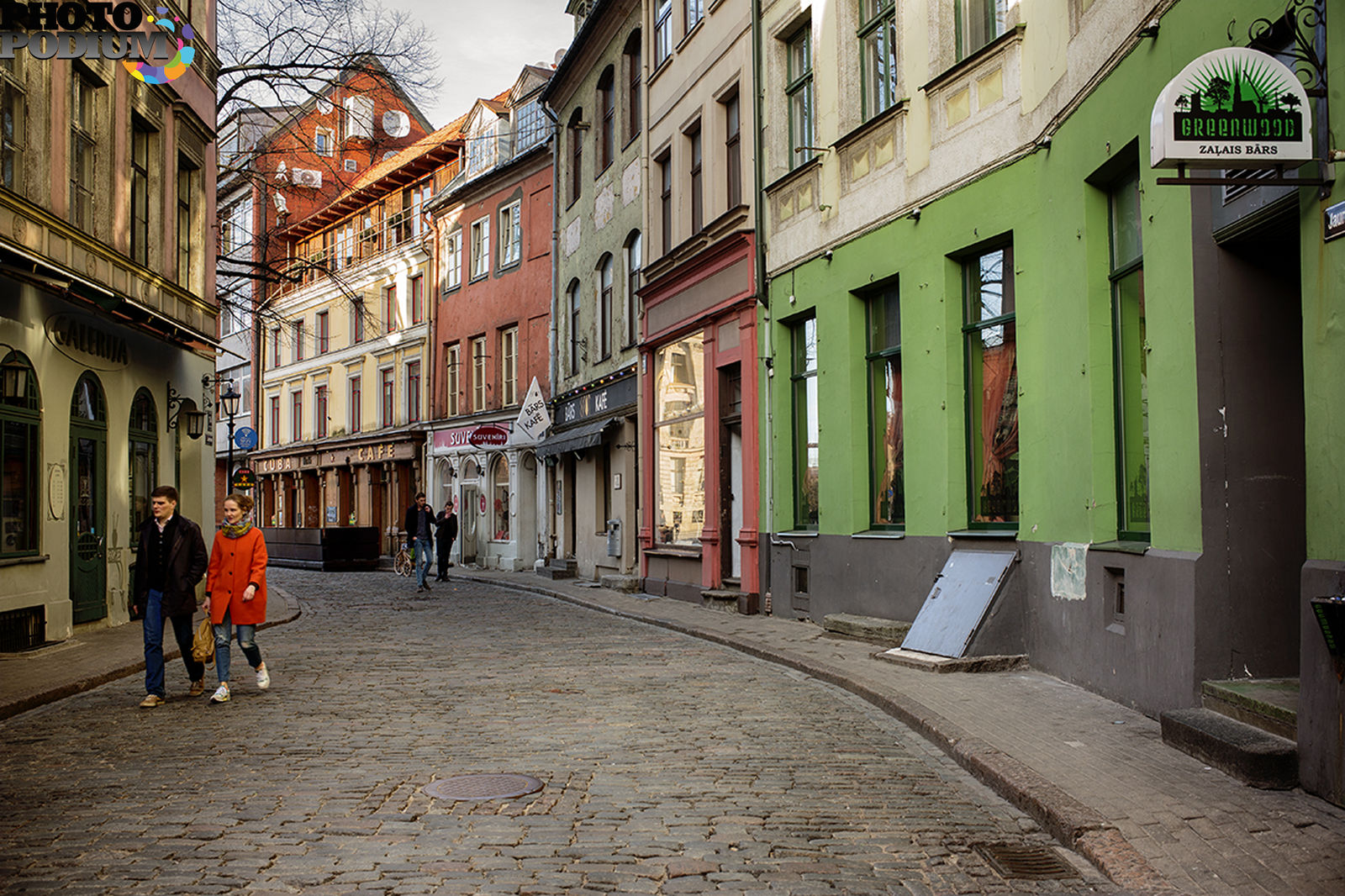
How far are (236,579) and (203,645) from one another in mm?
589

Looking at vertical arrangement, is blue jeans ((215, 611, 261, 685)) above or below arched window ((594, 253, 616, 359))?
below

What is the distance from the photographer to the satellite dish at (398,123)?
162ft

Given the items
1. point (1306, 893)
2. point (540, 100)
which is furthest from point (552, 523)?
point (1306, 893)

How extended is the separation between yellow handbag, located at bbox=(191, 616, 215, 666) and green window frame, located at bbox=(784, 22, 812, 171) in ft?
31.3

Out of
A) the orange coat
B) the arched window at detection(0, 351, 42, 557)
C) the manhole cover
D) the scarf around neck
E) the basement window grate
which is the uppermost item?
the arched window at detection(0, 351, 42, 557)

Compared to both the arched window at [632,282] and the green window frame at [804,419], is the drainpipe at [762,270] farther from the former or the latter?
the arched window at [632,282]

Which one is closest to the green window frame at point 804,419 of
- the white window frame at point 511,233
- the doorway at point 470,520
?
the white window frame at point 511,233

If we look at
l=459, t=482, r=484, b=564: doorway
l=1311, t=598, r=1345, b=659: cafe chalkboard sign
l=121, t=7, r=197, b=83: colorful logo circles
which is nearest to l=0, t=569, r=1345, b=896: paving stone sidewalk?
l=1311, t=598, r=1345, b=659: cafe chalkboard sign

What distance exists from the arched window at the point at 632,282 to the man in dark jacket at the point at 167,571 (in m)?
→ 14.4

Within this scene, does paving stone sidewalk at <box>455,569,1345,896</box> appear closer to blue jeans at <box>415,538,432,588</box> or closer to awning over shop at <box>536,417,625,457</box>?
awning over shop at <box>536,417,625,457</box>

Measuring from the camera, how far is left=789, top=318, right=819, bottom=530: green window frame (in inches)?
641

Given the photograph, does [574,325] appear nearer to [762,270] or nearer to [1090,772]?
[762,270]

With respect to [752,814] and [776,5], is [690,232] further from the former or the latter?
[752,814]

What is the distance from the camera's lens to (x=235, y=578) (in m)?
10.5
